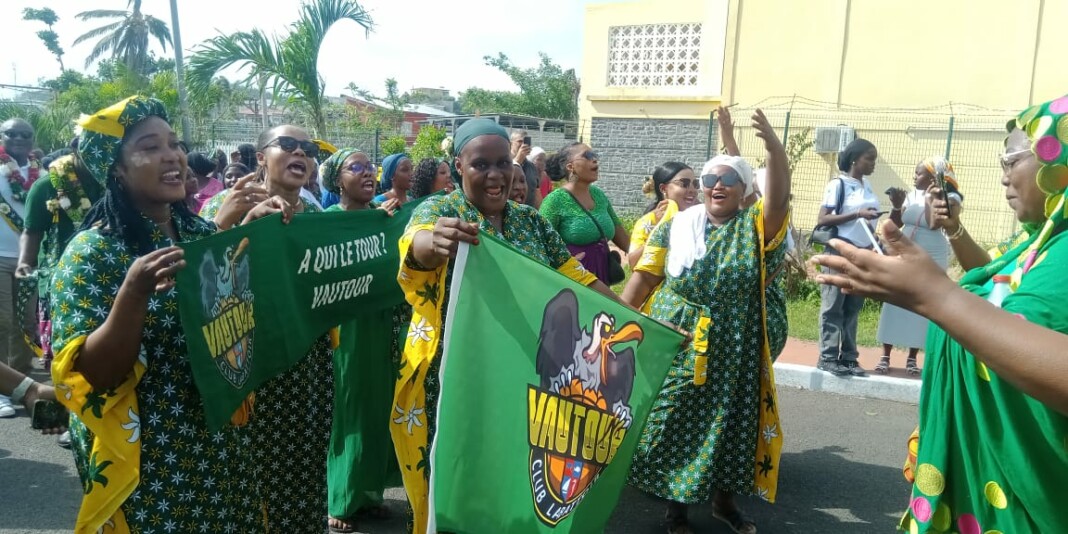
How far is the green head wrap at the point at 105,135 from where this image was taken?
258 centimetres

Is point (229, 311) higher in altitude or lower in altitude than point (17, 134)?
lower

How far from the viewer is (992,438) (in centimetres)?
201

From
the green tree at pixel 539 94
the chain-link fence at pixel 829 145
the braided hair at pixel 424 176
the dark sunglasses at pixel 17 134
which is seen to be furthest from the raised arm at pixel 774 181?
the green tree at pixel 539 94

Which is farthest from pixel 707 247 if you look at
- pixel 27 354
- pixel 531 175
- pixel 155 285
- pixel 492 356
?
pixel 27 354

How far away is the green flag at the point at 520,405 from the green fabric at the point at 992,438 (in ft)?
3.43

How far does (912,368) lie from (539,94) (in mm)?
38447

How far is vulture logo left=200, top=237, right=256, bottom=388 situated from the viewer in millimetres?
2691

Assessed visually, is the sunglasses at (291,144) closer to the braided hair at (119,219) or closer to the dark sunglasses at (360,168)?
the dark sunglasses at (360,168)

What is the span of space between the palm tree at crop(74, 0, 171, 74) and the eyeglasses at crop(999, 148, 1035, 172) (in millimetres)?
54160

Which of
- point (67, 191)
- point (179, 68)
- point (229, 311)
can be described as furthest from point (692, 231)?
point (179, 68)

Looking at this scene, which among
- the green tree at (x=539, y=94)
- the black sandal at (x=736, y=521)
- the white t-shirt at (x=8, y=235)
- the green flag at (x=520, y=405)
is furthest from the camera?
the green tree at (x=539, y=94)

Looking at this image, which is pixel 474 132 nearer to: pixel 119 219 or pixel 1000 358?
pixel 119 219

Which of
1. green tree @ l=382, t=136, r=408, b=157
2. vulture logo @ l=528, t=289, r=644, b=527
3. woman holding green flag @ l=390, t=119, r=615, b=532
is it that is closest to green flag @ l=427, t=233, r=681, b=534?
vulture logo @ l=528, t=289, r=644, b=527

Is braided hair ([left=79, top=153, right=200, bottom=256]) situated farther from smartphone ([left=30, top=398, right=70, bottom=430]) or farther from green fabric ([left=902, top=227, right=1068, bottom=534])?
green fabric ([left=902, top=227, right=1068, bottom=534])
